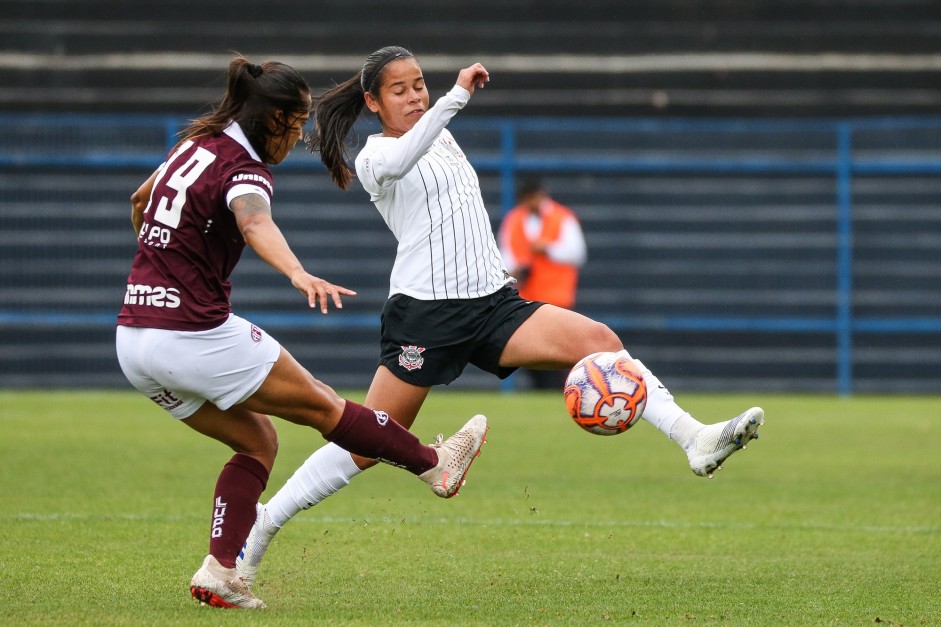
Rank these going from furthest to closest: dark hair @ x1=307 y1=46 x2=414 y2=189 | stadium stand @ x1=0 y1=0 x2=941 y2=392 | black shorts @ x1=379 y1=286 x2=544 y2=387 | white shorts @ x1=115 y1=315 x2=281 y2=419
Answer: stadium stand @ x1=0 y1=0 x2=941 y2=392 → dark hair @ x1=307 y1=46 x2=414 y2=189 → black shorts @ x1=379 y1=286 x2=544 y2=387 → white shorts @ x1=115 y1=315 x2=281 y2=419

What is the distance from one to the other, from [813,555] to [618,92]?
11.4 meters

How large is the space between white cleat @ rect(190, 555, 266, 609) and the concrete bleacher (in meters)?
12.1

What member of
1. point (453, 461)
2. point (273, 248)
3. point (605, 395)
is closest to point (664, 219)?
point (605, 395)

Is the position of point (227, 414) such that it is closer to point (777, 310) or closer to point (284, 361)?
point (284, 361)

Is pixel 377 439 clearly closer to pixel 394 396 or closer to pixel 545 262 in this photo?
pixel 394 396

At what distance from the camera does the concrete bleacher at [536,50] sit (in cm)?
1705

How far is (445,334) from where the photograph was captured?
5.72 meters

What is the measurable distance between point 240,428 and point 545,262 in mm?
10437

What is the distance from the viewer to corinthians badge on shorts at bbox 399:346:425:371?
5711 mm

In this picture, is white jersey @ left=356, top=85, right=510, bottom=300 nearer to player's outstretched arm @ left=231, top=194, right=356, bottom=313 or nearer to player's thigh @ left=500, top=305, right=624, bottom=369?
player's thigh @ left=500, top=305, right=624, bottom=369

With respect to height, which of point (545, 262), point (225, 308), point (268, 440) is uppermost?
point (225, 308)

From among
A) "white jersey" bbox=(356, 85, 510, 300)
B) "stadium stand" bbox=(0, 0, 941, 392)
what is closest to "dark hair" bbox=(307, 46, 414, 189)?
"white jersey" bbox=(356, 85, 510, 300)

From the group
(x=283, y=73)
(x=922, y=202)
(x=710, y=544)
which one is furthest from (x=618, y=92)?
(x=283, y=73)

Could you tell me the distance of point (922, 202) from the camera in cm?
1636
